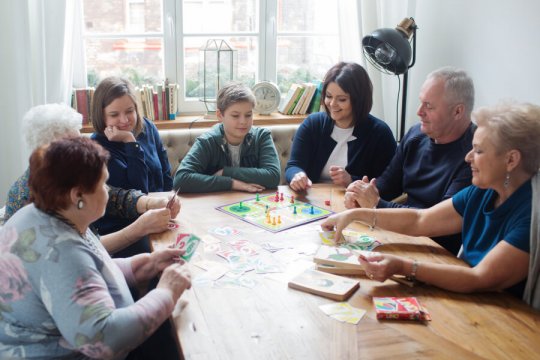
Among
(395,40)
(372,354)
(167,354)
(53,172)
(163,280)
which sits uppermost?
(395,40)

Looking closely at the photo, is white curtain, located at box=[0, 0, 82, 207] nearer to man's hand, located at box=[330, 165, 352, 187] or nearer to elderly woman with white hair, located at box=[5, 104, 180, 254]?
elderly woman with white hair, located at box=[5, 104, 180, 254]

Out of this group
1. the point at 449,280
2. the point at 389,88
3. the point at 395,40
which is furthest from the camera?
the point at 389,88

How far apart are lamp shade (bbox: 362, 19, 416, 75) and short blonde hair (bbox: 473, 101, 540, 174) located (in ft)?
5.02

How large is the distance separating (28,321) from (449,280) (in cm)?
116

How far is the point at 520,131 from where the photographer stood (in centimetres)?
164

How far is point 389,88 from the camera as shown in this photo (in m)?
4.06

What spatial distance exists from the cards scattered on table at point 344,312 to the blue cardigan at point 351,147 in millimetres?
1403

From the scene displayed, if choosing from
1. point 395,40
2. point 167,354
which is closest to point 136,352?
point 167,354

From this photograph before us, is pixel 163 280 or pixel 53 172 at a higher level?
pixel 53 172

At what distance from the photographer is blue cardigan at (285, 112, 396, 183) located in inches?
113

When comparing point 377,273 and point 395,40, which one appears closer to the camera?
point 377,273

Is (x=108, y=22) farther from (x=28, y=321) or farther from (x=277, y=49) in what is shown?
(x=28, y=321)

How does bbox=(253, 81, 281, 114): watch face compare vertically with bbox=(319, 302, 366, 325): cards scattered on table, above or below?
above

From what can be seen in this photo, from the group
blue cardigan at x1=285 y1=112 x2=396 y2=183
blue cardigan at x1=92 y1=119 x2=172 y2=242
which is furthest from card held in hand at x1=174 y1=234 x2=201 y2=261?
blue cardigan at x1=285 y1=112 x2=396 y2=183
